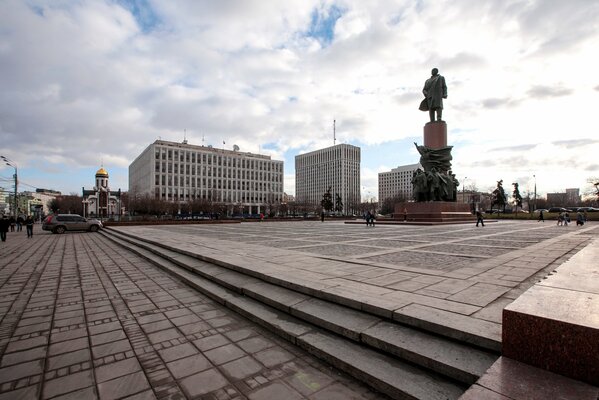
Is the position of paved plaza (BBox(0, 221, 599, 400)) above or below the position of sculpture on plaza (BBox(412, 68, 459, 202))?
below

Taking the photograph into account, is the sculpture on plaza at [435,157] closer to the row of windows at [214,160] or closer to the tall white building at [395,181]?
the row of windows at [214,160]

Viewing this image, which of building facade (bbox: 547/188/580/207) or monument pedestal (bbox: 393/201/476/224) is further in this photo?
building facade (bbox: 547/188/580/207)

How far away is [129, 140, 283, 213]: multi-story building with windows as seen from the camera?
312 ft

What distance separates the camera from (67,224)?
24.6 m

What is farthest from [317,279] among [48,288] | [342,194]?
[342,194]

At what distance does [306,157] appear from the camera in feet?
488

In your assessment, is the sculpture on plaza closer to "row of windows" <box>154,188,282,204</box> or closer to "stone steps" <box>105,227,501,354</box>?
"stone steps" <box>105,227,501,354</box>

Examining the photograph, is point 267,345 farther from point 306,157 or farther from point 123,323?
point 306,157

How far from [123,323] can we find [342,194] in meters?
125

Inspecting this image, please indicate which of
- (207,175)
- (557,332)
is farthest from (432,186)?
(207,175)

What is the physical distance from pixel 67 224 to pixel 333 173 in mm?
112456

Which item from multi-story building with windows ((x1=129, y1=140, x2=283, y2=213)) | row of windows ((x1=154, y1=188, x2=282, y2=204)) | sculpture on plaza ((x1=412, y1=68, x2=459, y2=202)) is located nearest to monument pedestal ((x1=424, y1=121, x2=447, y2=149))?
sculpture on plaza ((x1=412, y1=68, x2=459, y2=202))

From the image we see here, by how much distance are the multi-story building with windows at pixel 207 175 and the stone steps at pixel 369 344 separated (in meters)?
84.3

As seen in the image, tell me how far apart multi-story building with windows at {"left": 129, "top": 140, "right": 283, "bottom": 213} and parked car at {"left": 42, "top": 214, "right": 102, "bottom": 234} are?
5974 centimetres
